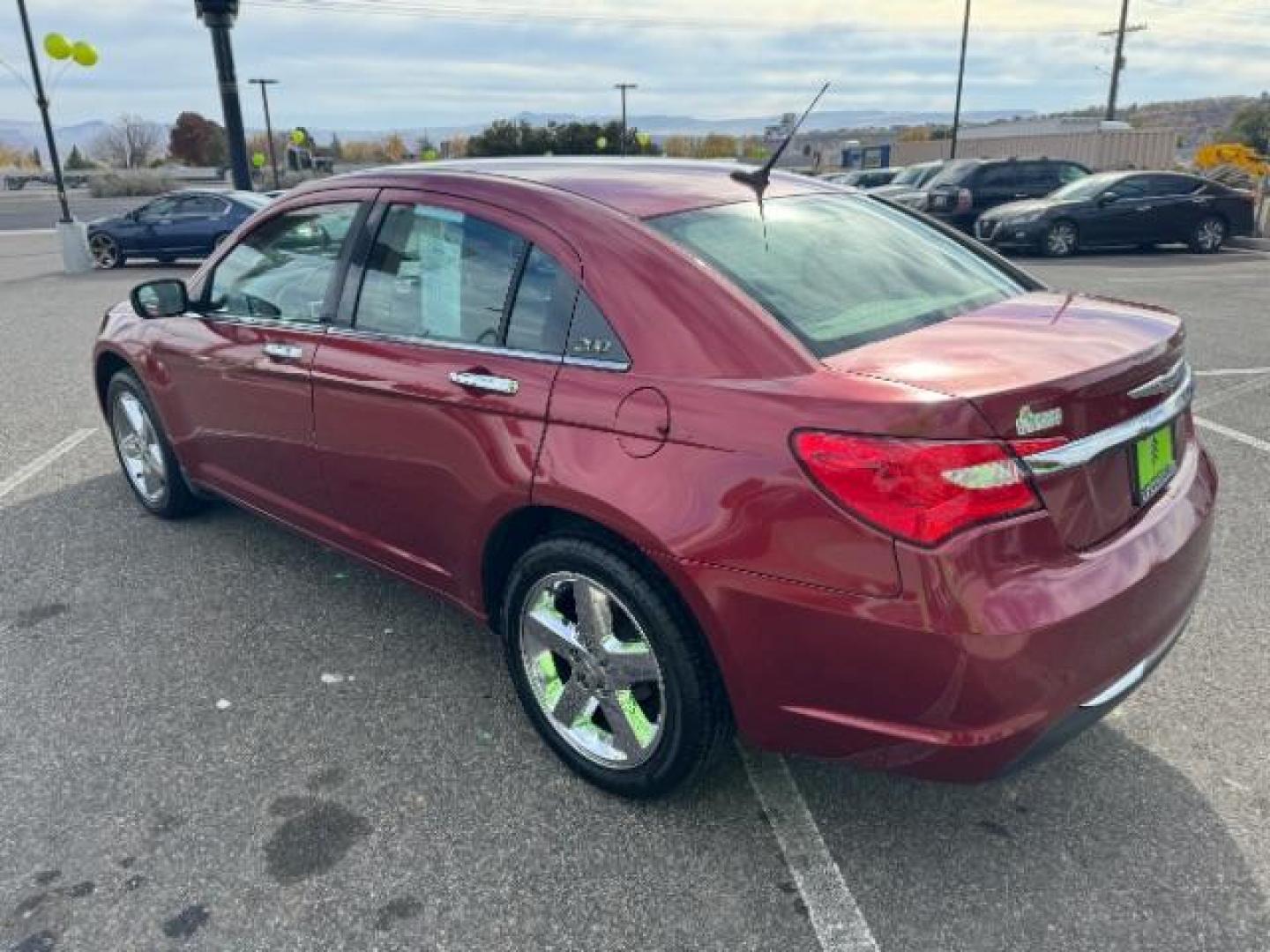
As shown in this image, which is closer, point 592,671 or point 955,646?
point 955,646

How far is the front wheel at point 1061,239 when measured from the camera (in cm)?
1652

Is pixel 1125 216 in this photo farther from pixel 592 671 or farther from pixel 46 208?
pixel 46 208

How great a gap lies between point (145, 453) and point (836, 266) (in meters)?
3.56

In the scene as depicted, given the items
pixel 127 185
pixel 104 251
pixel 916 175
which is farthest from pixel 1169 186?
pixel 127 185

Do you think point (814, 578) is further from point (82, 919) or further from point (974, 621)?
point (82, 919)

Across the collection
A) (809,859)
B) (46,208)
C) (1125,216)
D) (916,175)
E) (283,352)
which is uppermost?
(283,352)

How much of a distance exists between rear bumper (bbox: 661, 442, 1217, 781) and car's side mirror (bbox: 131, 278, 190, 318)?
272cm

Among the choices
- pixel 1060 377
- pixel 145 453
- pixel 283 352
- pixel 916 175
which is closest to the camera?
pixel 1060 377

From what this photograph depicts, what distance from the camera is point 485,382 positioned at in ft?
8.78

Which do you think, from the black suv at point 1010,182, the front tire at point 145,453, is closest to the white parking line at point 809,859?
the front tire at point 145,453

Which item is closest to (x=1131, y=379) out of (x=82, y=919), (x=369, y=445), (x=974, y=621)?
(x=974, y=621)

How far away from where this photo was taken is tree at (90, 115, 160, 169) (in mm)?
74562

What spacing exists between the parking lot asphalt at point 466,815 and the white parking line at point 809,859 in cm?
1

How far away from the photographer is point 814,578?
2.07 meters
